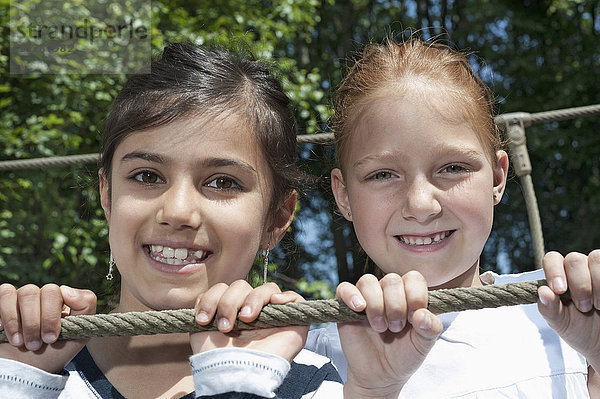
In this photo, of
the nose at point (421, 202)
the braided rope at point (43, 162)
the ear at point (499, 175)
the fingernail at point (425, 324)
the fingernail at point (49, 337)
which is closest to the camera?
the fingernail at point (425, 324)

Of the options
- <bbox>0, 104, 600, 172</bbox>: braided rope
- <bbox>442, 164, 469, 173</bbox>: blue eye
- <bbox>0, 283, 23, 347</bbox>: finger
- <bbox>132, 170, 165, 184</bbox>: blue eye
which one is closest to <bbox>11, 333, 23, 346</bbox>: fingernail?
<bbox>0, 283, 23, 347</bbox>: finger

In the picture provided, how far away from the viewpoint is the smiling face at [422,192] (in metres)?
1.01

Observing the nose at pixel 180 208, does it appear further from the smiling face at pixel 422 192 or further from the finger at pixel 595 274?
the finger at pixel 595 274

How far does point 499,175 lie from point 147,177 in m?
0.58

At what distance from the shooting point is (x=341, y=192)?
3.85ft

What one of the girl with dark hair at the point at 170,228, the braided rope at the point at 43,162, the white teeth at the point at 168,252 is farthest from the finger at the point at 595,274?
the braided rope at the point at 43,162

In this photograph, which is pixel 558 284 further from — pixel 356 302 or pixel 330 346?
pixel 330 346

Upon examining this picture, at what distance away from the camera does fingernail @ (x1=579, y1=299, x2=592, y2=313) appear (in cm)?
67

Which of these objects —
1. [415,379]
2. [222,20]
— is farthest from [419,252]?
[222,20]

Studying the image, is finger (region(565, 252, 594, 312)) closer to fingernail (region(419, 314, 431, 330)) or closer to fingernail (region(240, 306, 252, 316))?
fingernail (region(419, 314, 431, 330))

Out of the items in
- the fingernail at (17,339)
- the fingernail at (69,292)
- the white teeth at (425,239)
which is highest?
the white teeth at (425,239)

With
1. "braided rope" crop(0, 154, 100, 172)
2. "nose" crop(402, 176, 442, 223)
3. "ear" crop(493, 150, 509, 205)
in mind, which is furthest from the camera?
"braided rope" crop(0, 154, 100, 172)

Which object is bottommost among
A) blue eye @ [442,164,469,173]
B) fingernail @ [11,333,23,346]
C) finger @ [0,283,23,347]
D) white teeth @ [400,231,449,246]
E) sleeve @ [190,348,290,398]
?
sleeve @ [190,348,290,398]

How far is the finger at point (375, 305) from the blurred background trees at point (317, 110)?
0.75 meters
